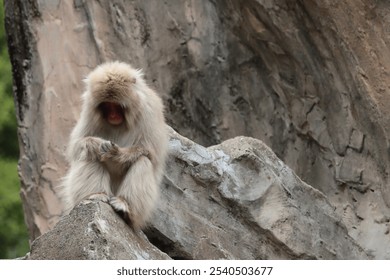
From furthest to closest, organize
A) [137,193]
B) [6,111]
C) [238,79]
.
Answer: [6,111] → [238,79] → [137,193]

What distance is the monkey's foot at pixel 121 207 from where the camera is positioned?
7.24 metres

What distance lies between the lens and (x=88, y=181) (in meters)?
7.43

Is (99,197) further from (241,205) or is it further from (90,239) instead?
(241,205)

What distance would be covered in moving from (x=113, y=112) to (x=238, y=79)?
3.60m

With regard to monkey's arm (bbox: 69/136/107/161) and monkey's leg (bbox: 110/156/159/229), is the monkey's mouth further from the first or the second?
monkey's leg (bbox: 110/156/159/229)

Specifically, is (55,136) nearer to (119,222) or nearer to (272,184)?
(272,184)

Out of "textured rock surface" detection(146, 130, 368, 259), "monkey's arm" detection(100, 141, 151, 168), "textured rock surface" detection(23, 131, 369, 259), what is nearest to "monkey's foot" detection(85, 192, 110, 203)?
"monkey's arm" detection(100, 141, 151, 168)

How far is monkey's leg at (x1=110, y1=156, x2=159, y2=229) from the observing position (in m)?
7.33

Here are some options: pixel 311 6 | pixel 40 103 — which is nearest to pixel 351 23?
pixel 311 6

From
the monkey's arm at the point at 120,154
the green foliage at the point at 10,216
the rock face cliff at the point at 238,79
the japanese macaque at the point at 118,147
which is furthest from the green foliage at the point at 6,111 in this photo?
the monkey's arm at the point at 120,154

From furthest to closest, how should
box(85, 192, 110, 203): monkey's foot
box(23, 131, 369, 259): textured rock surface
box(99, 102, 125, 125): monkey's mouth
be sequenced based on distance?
box(23, 131, 369, 259): textured rock surface
box(99, 102, 125, 125): monkey's mouth
box(85, 192, 110, 203): monkey's foot

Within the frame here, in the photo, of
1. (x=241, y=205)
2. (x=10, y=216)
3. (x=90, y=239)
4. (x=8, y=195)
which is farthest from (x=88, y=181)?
→ (x=10, y=216)

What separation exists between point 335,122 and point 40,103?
129 inches

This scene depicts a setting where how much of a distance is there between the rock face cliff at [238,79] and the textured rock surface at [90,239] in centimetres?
339
